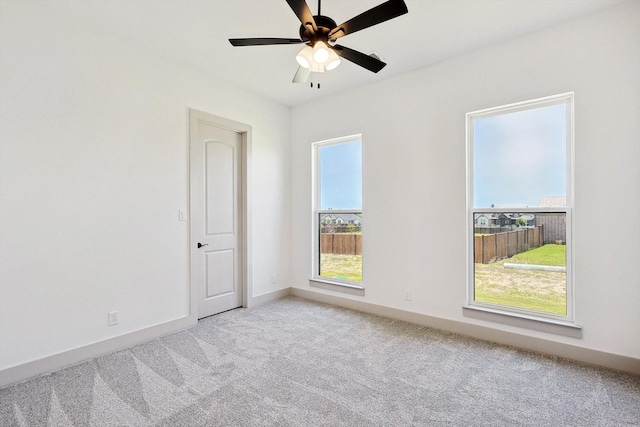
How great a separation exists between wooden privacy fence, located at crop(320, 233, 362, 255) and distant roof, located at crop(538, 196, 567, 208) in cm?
199

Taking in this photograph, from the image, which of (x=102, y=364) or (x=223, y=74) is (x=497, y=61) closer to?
(x=223, y=74)

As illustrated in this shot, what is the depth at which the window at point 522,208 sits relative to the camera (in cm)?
274

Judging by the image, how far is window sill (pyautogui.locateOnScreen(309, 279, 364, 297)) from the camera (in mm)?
3973

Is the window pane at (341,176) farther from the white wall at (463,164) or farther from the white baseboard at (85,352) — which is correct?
the white baseboard at (85,352)

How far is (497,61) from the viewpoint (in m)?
2.97

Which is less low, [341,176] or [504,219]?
[341,176]

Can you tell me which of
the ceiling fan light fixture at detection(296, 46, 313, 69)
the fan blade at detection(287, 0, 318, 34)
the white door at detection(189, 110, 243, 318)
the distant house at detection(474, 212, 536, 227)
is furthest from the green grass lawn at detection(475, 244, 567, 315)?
the white door at detection(189, 110, 243, 318)

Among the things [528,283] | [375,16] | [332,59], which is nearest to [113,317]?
[332,59]

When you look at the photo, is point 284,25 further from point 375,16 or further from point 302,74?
point 375,16

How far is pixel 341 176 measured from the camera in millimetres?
4281

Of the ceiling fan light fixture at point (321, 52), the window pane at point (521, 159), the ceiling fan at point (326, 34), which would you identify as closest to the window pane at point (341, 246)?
the window pane at point (521, 159)

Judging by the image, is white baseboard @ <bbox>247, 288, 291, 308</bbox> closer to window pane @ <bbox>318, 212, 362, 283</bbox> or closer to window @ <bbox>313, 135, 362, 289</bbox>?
window @ <bbox>313, 135, 362, 289</bbox>

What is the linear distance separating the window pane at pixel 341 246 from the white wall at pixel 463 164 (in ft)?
0.69

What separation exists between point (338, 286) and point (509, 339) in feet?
6.56
